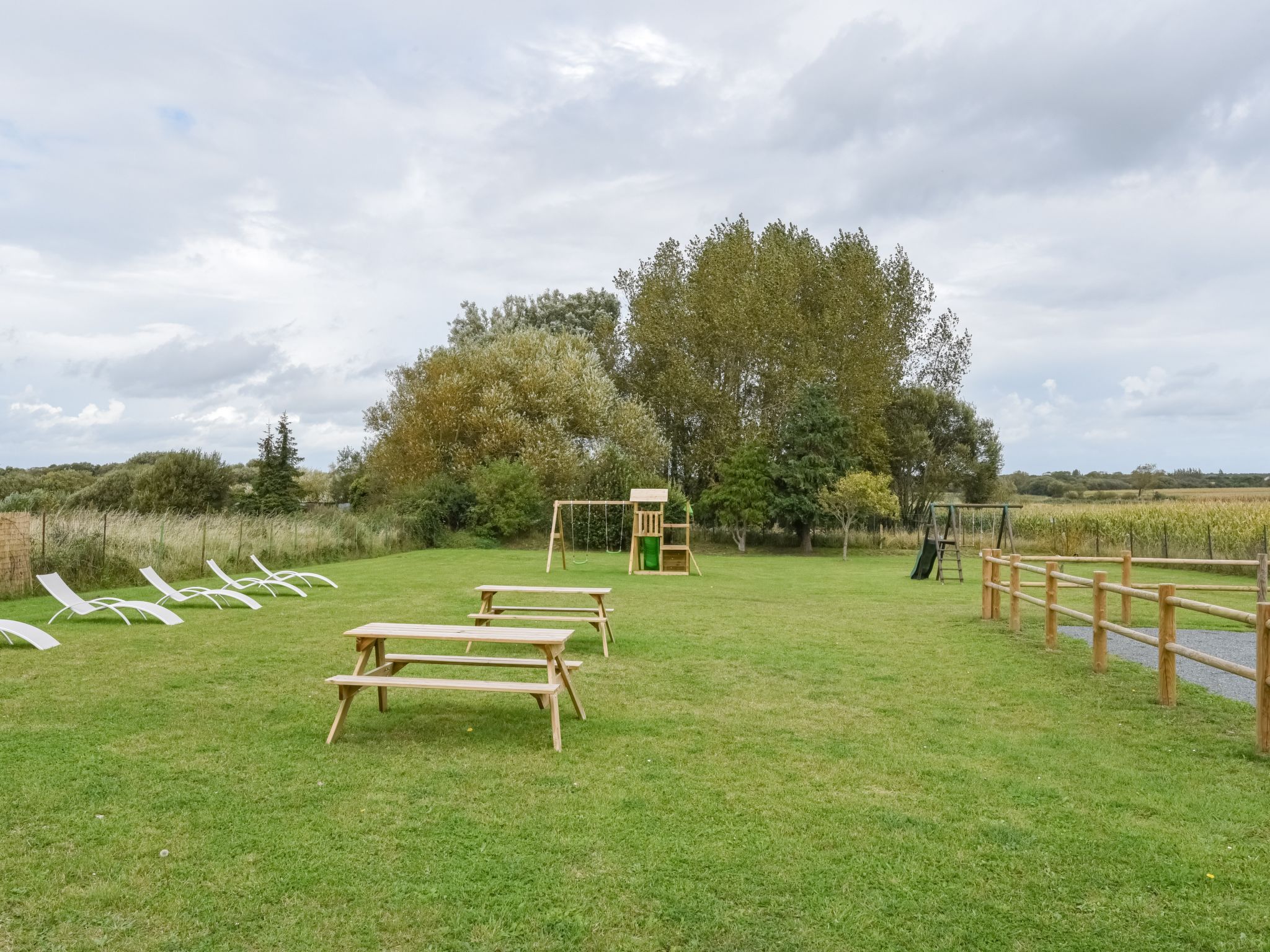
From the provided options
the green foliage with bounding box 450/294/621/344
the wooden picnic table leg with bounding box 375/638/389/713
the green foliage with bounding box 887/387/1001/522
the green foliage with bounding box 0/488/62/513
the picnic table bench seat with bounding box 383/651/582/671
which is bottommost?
the wooden picnic table leg with bounding box 375/638/389/713

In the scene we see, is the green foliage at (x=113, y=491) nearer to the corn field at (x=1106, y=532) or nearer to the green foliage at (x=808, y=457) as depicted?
the corn field at (x=1106, y=532)

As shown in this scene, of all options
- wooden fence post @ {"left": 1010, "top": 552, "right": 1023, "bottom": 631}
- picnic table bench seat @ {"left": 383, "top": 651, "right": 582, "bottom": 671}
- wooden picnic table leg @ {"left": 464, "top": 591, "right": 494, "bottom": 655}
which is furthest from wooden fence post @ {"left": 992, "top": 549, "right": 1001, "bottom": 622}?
picnic table bench seat @ {"left": 383, "top": 651, "right": 582, "bottom": 671}

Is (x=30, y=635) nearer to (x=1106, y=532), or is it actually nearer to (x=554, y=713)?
(x=554, y=713)

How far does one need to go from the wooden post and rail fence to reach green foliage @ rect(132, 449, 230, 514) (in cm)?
2939

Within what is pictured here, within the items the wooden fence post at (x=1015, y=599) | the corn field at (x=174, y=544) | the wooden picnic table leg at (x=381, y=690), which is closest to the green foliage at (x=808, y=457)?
the corn field at (x=174, y=544)

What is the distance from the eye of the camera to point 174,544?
1858 cm

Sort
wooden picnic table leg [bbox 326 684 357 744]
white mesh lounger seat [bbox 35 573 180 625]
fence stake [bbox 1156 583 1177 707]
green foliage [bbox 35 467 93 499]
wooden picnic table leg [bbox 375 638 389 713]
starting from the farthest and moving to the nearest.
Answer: green foliage [bbox 35 467 93 499], white mesh lounger seat [bbox 35 573 180 625], fence stake [bbox 1156 583 1177 707], wooden picnic table leg [bbox 375 638 389 713], wooden picnic table leg [bbox 326 684 357 744]

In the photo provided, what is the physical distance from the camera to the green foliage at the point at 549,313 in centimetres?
4653

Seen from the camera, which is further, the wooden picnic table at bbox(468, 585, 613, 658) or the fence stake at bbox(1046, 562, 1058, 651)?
the fence stake at bbox(1046, 562, 1058, 651)

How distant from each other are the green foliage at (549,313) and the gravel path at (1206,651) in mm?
36100

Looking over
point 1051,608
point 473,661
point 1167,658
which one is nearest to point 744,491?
point 1051,608

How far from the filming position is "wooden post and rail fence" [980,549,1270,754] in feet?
20.5

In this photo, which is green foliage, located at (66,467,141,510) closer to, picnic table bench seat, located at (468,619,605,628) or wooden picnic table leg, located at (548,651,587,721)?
picnic table bench seat, located at (468,619,605,628)

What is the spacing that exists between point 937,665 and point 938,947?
6117mm
